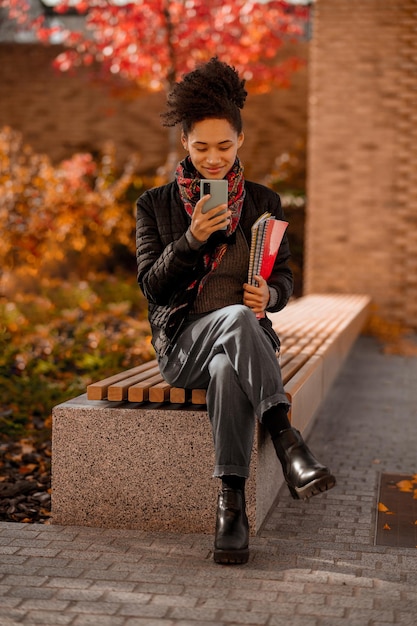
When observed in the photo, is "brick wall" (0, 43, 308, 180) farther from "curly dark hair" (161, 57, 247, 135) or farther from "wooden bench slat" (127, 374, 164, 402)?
"wooden bench slat" (127, 374, 164, 402)

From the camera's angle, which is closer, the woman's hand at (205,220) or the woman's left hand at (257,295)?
the woman's hand at (205,220)

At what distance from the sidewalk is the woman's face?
1460 mm

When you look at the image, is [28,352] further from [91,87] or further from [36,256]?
[91,87]

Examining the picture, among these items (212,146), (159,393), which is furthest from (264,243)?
(159,393)

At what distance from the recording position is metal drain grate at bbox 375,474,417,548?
12.1ft

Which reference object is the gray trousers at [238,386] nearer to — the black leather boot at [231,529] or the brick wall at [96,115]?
the black leather boot at [231,529]

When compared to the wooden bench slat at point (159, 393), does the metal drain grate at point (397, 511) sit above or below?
below

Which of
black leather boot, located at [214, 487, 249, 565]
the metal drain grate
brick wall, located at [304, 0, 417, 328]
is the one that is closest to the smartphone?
black leather boot, located at [214, 487, 249, 565]

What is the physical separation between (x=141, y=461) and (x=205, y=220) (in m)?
1.01

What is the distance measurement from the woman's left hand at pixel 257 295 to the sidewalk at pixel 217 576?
912 millimetres

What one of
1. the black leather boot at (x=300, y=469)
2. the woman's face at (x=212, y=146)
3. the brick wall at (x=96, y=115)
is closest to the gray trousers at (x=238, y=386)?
the black leather boot at (x=300, y=469)

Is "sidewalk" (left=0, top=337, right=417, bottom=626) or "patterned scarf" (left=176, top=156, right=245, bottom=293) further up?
"patterned scarf" (left=176, top=156, right=245, bottom=293)

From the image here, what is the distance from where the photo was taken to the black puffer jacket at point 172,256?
11.8 feet

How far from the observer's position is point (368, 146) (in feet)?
37.6
